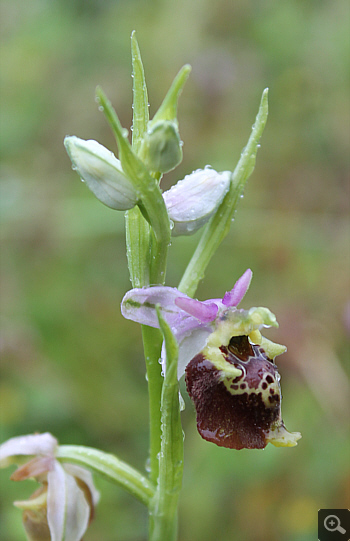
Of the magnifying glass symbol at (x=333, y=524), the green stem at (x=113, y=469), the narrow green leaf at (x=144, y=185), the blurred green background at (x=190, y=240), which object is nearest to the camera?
the narrow green leaf at (x=144, y=185)

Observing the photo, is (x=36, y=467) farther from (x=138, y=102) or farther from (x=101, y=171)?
(x=138, y=102)

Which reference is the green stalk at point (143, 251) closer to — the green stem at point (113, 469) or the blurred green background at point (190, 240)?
the green stem at point (113, 469)

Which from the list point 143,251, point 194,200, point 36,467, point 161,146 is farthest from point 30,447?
point 161,146

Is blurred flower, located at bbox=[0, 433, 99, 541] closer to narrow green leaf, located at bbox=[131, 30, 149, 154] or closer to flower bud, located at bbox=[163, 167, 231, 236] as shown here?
flower bud, located at bbox=[163, 167, 231, 236]

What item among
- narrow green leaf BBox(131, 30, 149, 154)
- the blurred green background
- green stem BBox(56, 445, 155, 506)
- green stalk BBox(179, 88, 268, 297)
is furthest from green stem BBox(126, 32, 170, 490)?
the blurred green background

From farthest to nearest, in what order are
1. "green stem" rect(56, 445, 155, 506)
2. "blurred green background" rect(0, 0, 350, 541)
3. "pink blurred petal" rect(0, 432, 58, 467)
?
"blurred green background" rect(0, 0, 350, 541) → "pink blurred petal" rect(0, 432, 58, 467) → "green stem" rect(56, 445, 155, 506)

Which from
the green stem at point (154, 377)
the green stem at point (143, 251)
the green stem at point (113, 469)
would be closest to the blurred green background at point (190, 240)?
the green stem at point (113, 469)

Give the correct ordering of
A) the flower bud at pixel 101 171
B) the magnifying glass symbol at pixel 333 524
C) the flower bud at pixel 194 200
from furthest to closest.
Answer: the magnifying glass symbol at pixel 333 524 < the flower bud at pixel 194 200 < the flower bud at pixel 101 171
